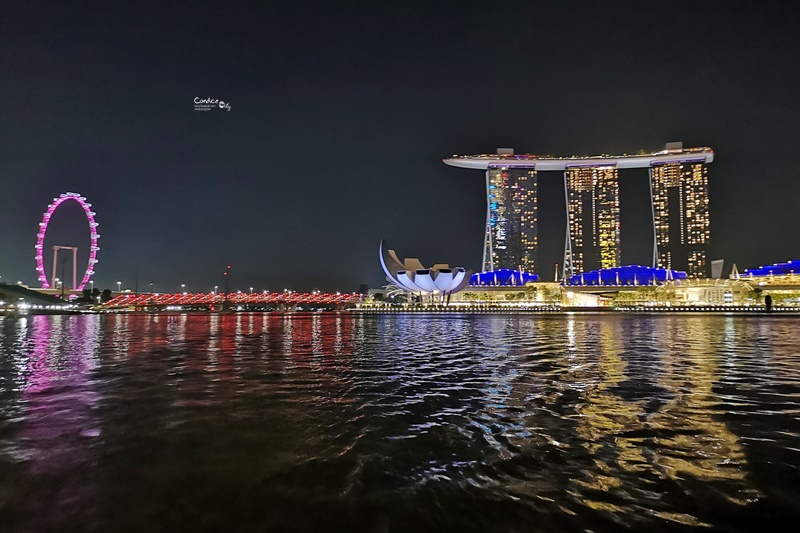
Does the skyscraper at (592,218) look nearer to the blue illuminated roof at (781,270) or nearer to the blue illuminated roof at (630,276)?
the blue illuminated roof at (630,276)

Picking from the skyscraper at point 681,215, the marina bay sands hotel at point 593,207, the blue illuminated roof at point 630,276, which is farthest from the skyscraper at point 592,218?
the blue illuminated roof at point 630,276

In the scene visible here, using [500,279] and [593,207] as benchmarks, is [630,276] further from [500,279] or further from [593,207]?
[593,207]

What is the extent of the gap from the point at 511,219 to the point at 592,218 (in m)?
27.8

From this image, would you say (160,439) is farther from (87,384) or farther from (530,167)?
(530,167)

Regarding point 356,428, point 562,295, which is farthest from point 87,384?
point 562,295

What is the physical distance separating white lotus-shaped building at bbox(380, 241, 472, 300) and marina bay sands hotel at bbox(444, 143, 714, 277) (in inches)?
1888

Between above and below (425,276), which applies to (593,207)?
above

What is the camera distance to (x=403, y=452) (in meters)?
4.73

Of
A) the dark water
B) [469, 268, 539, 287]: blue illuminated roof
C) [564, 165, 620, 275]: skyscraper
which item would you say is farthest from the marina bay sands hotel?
the dark water

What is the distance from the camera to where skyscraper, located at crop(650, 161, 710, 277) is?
135m

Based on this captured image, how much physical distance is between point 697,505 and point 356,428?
3606 mm

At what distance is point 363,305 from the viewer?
380 ft

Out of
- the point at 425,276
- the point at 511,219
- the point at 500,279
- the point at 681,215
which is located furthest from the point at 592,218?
the point at 425,276

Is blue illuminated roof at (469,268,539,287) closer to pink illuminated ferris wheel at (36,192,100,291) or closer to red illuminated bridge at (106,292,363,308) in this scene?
red illuminated bridge at (106,292,363,308)
